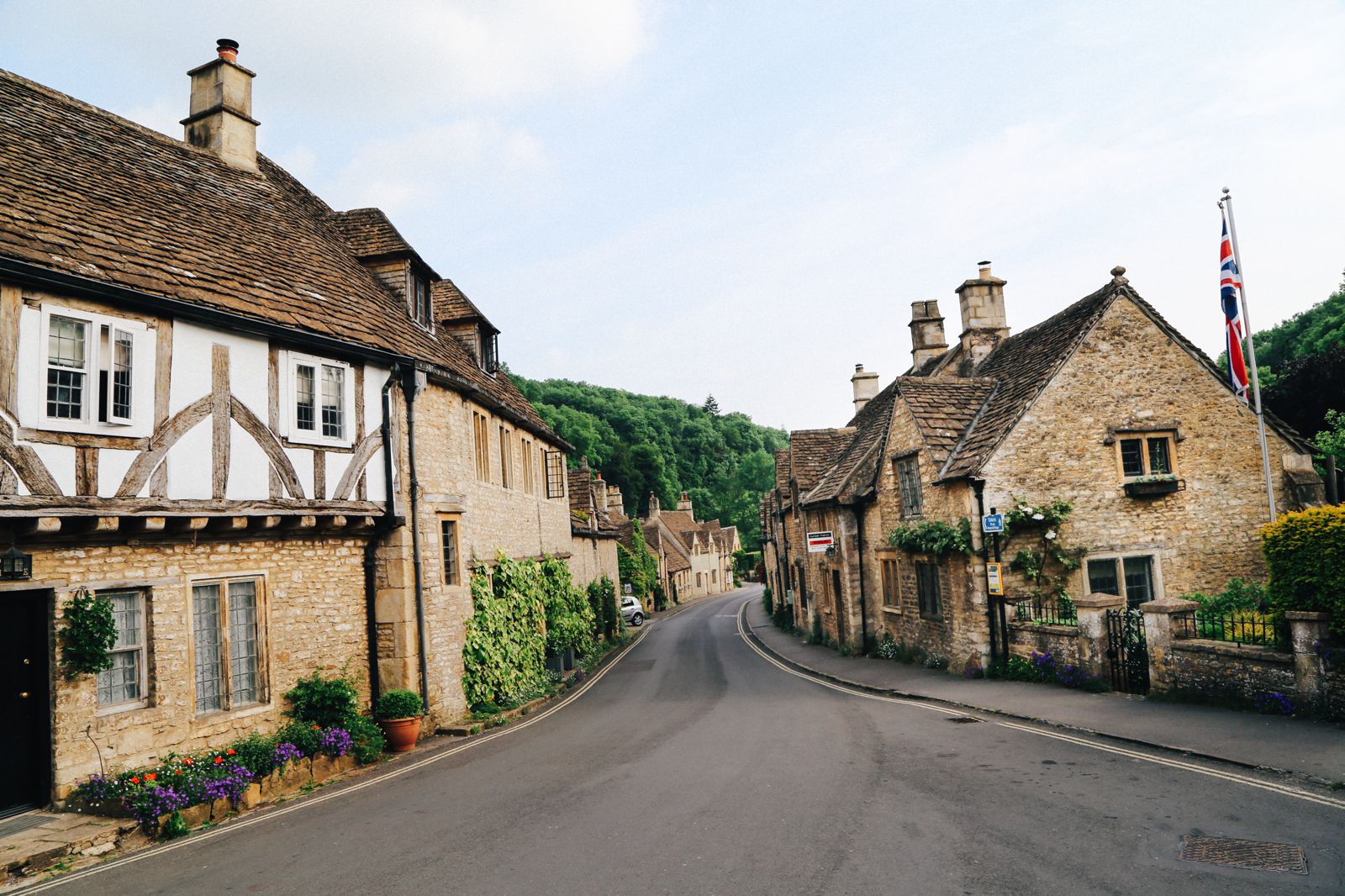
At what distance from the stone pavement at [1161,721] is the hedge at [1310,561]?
1.52 metres

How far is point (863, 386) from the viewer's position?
3725cm

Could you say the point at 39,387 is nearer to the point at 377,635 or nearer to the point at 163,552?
the point at 163,552

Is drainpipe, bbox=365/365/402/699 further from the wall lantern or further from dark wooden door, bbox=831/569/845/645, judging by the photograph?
dark wooden door, bbox=831/569/845/645

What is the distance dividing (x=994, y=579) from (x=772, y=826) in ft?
34.7

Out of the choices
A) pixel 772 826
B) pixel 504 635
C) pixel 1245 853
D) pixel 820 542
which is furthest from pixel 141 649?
pixel 820 542

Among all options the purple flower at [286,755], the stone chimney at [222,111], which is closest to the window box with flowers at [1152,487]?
the purple flower at [286,755]

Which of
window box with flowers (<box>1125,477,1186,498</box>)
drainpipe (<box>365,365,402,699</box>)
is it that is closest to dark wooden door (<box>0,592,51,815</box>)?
drainpipe (<box>365,365,402,699</box>)

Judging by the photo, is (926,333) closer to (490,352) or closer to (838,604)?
(838,604)

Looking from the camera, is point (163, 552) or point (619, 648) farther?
point (619, 648)

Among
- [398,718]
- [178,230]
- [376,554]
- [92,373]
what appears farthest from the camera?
[376,554]

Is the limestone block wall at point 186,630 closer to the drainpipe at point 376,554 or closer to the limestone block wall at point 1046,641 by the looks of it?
the drainpipe at point 376,554

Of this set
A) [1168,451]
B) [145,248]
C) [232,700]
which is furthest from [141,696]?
[1168,451]

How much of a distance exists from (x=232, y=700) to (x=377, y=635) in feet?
9.06

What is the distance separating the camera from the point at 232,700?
1183 cm
